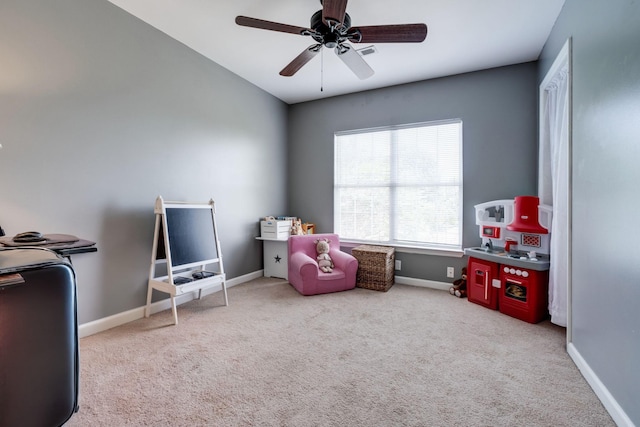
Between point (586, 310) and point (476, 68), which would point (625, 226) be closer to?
point (586, 310)

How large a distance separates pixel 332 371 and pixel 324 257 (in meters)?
1.89

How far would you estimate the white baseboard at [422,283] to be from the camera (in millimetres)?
3627

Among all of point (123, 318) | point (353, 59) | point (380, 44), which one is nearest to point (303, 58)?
point (353, 59)

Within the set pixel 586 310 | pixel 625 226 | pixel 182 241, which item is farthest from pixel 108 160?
pixel 586 310

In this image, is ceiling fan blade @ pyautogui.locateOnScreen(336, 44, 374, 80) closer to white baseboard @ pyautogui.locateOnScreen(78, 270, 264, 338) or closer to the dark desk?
the dark desk

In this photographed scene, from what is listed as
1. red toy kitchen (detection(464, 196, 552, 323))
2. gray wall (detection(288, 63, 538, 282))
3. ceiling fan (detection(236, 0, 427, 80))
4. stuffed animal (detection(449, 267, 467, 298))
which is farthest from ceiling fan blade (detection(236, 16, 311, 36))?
stuffed animal (detection(449, 267, 467, 298))

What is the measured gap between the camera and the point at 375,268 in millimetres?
3566

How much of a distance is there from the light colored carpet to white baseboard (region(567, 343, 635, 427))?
0.04 metres

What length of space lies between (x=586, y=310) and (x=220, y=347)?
102 inches

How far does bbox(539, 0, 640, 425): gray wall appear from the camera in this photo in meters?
1.33

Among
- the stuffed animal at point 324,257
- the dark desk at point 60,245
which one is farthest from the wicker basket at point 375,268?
the dark desk at point 60,245

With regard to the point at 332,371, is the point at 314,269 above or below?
above

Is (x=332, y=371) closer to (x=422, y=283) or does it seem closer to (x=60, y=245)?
(x=60, y=245)

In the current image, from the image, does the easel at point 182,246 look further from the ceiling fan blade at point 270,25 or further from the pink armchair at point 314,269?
the ceiling fan blade at point 270,25
